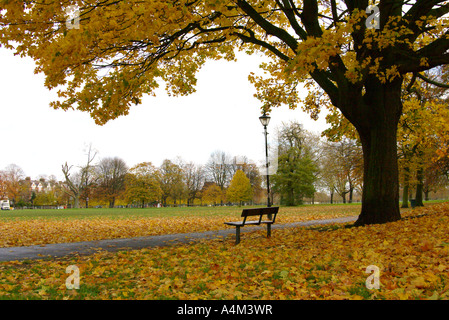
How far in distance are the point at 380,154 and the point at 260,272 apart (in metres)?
6.17

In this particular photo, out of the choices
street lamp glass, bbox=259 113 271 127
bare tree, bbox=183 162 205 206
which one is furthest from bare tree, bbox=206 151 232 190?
street lamp glass, bbox=259 113 271 127

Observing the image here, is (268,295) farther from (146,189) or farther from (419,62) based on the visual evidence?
(146,189)

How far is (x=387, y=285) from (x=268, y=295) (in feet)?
4.46

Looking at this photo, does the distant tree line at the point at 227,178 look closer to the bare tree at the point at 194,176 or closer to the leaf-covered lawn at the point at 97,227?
the bare tree at the point at 194,176

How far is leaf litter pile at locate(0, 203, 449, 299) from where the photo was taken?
362cm

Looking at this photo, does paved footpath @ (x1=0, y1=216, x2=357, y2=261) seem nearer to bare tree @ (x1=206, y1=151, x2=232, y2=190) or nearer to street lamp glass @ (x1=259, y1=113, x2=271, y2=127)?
street lamp glass @ (x1=259, y1=113, x2=271, y2=127)

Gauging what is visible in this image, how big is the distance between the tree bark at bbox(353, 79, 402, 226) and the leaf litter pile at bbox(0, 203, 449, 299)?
6.54 ft

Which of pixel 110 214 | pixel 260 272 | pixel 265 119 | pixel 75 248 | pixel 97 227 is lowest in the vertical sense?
pixel 110 214

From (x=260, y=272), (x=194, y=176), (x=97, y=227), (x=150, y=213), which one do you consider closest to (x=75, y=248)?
(x=260, y=272)

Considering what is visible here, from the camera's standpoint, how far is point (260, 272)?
4770mm

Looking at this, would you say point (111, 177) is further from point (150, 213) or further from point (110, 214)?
point (150, 213)
